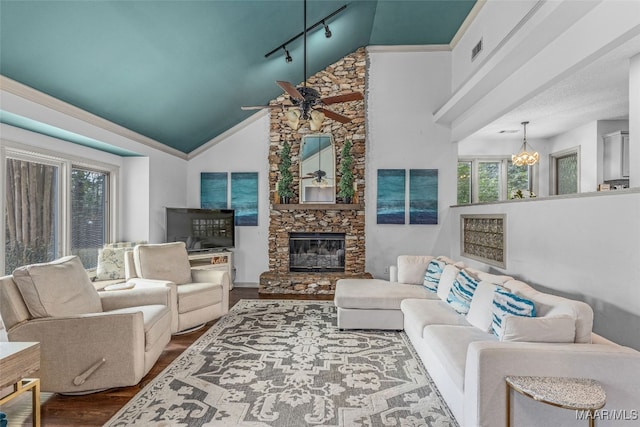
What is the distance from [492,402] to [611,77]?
4.08 metres

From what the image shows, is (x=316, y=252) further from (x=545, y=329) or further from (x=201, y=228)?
(x=545, y=329)

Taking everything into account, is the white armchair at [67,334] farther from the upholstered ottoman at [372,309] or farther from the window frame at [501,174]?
the window frame at [501,174]

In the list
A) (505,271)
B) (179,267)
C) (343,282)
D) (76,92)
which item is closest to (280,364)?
(343,282)

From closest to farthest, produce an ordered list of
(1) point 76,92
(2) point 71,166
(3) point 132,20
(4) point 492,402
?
(4) point 492,402, (3) point 132,20, (1) point 76,92, (2) point 71,166

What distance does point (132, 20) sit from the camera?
2.97 meters

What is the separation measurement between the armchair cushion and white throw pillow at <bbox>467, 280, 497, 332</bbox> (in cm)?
328

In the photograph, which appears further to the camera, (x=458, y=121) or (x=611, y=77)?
(x=458, y=121)

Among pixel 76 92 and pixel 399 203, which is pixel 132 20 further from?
pixel 399 203

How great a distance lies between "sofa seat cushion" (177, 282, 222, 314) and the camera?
12.0ft

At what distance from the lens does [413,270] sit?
440 centimetres

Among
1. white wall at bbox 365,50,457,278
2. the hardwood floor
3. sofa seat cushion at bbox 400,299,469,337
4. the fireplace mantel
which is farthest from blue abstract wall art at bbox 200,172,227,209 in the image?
sofa seat cushion at bbox 400,299,469,337

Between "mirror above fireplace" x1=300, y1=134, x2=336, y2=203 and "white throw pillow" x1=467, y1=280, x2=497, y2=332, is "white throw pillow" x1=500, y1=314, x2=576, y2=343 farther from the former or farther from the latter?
"mirror above fireplace" x1=300, y1=134, x2=336, y2=203

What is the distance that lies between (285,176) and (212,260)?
1.91m

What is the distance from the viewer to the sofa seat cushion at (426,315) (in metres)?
2.97
